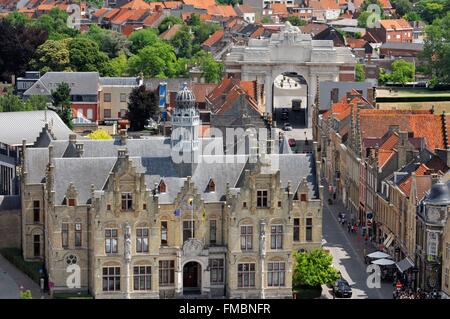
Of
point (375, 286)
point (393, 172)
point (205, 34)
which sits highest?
point (205, 34)

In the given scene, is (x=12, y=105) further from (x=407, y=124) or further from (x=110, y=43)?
(x=110, y=43)

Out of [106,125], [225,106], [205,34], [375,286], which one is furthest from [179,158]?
[205,34]

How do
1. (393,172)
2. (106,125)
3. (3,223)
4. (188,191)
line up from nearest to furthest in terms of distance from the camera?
(188,191) < (3,223) < (393,172) < (106,125)

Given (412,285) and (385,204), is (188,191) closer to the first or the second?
(412,285)

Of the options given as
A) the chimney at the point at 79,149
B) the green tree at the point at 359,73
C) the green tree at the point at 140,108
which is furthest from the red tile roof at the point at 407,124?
the green tree at the point at 359,73

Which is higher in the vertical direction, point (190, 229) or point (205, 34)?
point (205, 34)

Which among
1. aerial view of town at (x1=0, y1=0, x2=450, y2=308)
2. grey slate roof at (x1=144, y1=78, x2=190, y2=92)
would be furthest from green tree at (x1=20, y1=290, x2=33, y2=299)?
grey slate roof at (x1=144, y1=78, x2=190, y2=92)

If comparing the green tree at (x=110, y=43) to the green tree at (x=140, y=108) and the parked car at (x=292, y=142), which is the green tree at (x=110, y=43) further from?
the parked car at (x=292, y=142)
